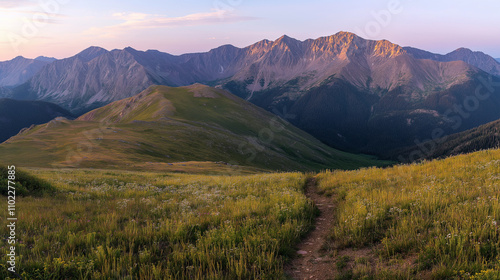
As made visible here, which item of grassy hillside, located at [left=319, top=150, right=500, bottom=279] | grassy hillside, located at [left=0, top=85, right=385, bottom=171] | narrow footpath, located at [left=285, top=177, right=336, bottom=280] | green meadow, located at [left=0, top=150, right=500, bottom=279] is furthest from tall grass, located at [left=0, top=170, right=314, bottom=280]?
grassy hillside, located at [left=0, top=85, right=385, bottom=171]

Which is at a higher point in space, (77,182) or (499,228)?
(499,228)

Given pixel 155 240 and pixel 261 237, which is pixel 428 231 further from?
pixel 155 240

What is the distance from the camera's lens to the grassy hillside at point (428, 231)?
17.9 feet

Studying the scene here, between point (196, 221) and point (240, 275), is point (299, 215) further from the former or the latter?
point (240, 275)

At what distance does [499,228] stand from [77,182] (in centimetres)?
2194

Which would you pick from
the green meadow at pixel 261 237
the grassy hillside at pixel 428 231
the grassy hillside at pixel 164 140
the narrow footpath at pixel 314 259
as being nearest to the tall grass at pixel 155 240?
the green meadow at pixel 261 237

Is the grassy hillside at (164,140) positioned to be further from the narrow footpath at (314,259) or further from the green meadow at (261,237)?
the narrow footpath at (314,259)

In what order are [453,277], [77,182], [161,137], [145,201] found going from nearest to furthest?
[453,277] < [145,201] < [77,182] < [161,137]

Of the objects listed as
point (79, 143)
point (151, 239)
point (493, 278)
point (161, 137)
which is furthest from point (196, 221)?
point (161, 137)

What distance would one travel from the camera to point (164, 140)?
3263 inches

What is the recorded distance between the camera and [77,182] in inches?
704

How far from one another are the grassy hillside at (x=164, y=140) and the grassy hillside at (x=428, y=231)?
42.4 meters

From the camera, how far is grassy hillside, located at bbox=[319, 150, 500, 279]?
544cm

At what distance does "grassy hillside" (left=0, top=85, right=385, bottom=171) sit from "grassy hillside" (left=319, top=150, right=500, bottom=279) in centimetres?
4237
